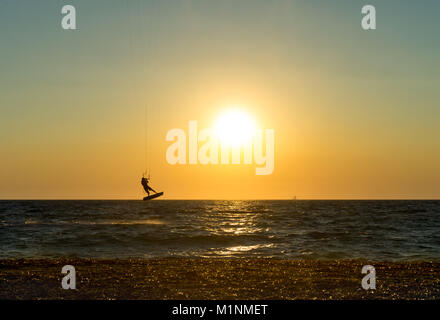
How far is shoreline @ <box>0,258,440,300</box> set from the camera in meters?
14.2

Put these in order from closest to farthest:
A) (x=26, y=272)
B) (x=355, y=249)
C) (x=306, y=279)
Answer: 1. (x=306, y=279)
2. (x=26, y=272)
3. (x=355, y=249)

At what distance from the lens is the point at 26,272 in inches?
717

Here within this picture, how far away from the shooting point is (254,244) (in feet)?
109

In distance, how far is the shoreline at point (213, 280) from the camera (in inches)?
558

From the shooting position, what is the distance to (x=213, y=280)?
1666 centimetres
